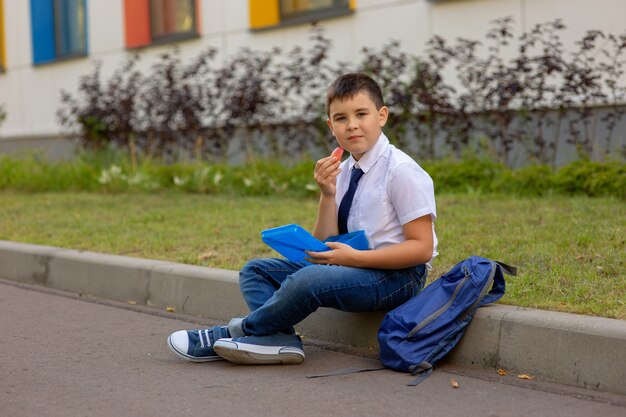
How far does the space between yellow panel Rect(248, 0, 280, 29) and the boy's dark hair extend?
28.4ft

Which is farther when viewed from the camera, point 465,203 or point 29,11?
point 29,11

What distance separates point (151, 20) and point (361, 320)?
36.5 ft

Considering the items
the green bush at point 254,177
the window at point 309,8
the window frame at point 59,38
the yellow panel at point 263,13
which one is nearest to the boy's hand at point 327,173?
the green bush at point 254,177

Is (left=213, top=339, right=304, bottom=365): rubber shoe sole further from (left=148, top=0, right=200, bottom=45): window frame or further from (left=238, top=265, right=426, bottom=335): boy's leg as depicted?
(left=148, top=0, right=200, bottom=45): window frame

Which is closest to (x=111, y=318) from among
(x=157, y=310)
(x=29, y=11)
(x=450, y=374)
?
(x=157, y=310)

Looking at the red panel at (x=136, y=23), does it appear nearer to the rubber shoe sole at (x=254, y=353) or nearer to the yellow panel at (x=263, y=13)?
the yellow panel at (x=263, y=13)

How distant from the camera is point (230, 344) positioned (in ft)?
14.8

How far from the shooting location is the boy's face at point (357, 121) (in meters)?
4.50

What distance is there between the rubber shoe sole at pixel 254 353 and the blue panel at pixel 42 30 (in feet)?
44.4

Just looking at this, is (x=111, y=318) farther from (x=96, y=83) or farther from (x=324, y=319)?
(x=96, y=83)

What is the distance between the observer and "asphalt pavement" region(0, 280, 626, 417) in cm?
381

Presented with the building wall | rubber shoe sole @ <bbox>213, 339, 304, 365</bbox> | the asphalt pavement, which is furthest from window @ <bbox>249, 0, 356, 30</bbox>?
rubber shoe sole @ <bbox>213, 339, 304, 365</bbox>

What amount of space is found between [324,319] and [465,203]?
325cm

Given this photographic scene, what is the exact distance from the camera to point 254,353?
14.8 ft
